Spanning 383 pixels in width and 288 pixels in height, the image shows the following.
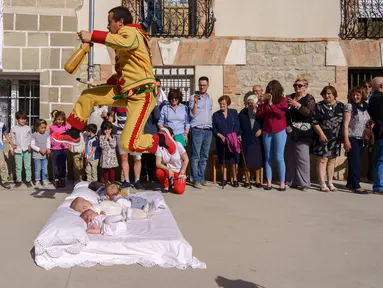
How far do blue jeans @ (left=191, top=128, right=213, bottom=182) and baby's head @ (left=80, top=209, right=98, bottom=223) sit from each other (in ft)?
11.4

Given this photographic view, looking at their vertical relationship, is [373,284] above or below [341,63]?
below

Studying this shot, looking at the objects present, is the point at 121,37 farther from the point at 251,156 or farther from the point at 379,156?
the point at 379,156

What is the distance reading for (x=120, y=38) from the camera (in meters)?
4.80

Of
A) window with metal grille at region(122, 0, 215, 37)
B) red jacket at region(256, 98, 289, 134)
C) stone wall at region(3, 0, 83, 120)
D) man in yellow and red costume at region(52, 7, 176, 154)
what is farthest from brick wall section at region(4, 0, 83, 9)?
man in yellow and red costume at region(52, 7, 176, 154)

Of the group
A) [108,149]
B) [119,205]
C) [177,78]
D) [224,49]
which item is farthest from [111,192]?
[224,49]

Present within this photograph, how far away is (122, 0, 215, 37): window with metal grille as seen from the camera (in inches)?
400

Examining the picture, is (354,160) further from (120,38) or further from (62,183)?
(120,38)

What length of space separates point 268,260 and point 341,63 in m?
6.74

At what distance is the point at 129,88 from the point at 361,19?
6.82 meters

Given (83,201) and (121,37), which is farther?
(83,201)

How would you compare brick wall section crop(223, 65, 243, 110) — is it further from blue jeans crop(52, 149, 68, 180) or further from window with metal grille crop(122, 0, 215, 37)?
blue jeans crop(52, 149, 68, 180)

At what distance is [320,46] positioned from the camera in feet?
33.7

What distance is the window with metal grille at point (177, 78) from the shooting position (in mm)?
10164

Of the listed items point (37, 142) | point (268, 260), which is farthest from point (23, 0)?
point (268, 260)
